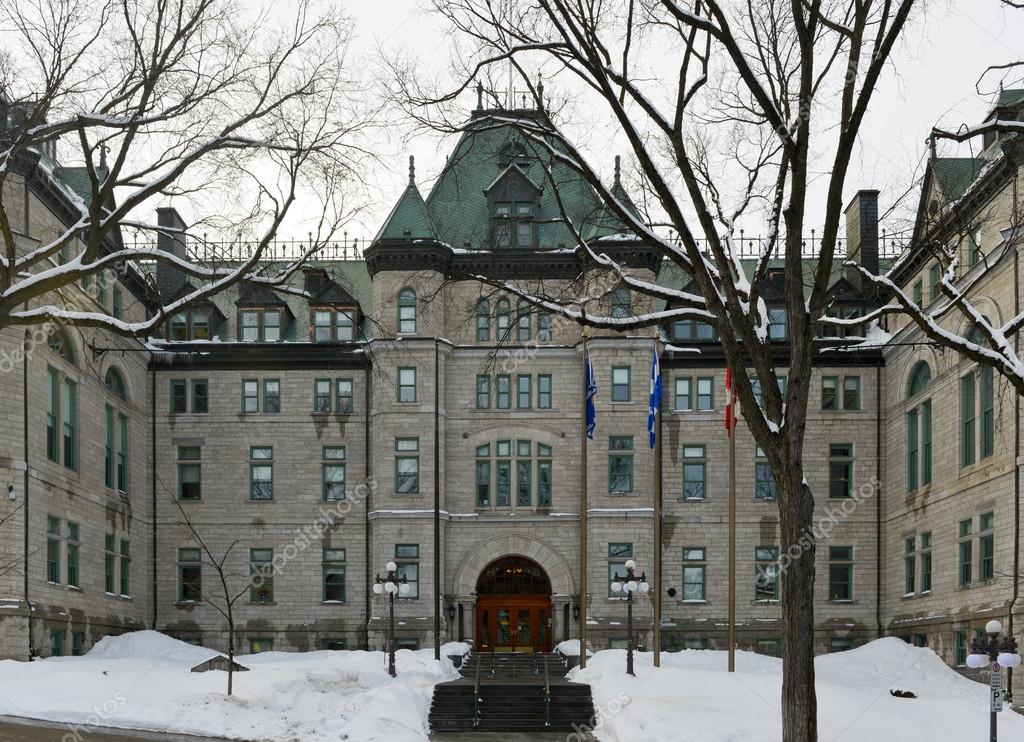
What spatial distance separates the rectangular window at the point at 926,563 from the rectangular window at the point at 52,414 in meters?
27.0

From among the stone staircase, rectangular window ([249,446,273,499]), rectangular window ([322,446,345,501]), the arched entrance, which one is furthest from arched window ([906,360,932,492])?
rectangular window ([249,446,273,499])

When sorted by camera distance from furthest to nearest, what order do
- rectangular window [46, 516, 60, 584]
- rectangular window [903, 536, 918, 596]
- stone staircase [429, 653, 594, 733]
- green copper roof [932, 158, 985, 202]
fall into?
rectangular window [903, 536, 918, 596] → green copper roof [932, 158, 985, 202] → rectangular window [46, 516, 60, 584] → stone staircase [429, 653, 594, 733]

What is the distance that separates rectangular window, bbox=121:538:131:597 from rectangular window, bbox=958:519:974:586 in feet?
89.1

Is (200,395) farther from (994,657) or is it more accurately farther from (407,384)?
(994,657)

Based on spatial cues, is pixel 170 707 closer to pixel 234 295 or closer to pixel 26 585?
pixel 26 585

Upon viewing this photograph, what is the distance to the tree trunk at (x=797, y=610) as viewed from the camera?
16391 millimetres

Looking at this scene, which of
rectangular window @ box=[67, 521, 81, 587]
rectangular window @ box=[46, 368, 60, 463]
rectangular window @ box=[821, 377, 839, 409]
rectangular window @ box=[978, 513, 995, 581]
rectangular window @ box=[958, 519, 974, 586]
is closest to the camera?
rectangular window @ box=[978, 513, 995, 581]

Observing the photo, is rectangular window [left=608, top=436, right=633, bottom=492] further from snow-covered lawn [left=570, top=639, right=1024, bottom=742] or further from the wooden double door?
snow-covered lawn [left=570, top=639, right=1024, bottom=742]

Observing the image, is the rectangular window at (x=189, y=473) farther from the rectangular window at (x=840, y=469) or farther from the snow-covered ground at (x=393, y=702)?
the rectangular window at (x=840, y=469)

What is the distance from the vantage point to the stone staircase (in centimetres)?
2953

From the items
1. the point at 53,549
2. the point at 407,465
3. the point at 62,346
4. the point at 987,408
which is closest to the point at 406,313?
the point at 407,465

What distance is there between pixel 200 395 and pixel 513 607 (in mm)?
13848

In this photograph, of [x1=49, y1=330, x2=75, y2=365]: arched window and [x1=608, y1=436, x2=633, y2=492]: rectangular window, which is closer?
[x1=49, y1=330, x2=75, y2=365]: arched window

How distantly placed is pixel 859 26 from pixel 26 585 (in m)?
26.1
